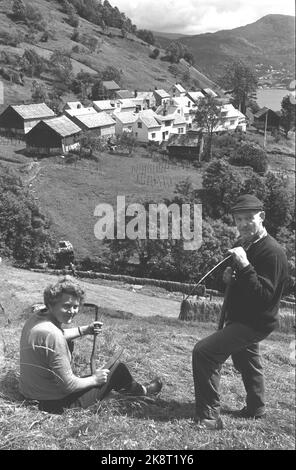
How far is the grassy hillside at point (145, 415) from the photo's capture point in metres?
3.75

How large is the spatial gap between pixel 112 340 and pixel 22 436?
2.76 m

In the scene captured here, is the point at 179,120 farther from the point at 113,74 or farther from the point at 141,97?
the point at 113,74

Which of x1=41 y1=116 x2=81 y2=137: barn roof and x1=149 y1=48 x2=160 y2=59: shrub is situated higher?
x1=149 y1=48 x2=160 y2=59: shrub

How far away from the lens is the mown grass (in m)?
3.74

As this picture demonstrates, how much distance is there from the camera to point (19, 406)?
3.97m

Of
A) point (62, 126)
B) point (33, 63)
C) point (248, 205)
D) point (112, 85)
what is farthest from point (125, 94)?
point (248, 205)

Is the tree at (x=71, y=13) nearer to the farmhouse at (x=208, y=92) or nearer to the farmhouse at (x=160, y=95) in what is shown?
the farmhouse at (x=160, y=95)

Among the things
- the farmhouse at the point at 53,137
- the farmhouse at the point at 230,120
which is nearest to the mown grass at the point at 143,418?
the farmhouse at the point at 53,137

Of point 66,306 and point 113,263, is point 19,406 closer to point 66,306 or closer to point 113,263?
point 66,306

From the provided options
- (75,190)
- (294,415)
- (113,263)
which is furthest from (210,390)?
(113,263)

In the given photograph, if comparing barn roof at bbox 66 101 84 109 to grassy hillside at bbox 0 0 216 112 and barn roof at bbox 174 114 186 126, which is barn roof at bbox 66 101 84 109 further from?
barn roof at bbox 174 114 186 126

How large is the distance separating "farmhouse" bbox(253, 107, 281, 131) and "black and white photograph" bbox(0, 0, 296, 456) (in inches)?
224

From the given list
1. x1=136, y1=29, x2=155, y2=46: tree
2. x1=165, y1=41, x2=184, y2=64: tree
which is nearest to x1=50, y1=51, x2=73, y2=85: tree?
x1=136, y1=29, x2=155, y2=46: tree
